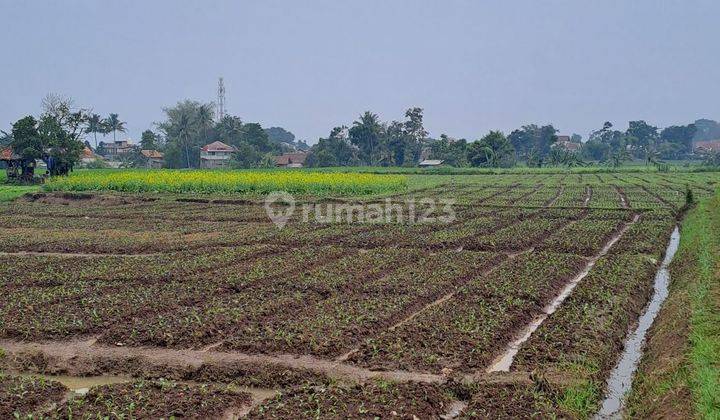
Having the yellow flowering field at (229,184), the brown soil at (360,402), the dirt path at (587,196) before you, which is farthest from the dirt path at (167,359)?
the yellow flowering field at (229,184)

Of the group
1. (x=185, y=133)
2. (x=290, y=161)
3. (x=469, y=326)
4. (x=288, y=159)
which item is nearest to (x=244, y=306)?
(x=469, y=326)

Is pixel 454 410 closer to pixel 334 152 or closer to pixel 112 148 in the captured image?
pixel 334 152

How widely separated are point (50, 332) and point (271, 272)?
18.3ft

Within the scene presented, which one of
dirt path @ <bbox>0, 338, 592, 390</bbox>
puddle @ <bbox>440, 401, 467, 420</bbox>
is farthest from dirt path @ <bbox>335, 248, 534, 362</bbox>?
puddle @ <bbox>440, 401, 467, 420</bbox>

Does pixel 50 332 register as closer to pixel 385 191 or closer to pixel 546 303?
pixel 546 303

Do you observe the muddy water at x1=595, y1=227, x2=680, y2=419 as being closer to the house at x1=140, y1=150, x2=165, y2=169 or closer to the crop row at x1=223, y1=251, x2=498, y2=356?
the crop row at x1=223, y1=251, x2=498, y2=356

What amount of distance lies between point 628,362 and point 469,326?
2.33 metres

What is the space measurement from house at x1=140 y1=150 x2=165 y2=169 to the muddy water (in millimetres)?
93793

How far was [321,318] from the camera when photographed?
11.2m

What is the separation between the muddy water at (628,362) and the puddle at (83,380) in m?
→ 5.96

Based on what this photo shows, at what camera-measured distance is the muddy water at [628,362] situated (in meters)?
8.14

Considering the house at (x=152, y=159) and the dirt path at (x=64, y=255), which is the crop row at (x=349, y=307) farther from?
the house at (x=152, y=159)

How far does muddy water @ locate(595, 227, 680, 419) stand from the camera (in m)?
8.14

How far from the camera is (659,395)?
7.92m
